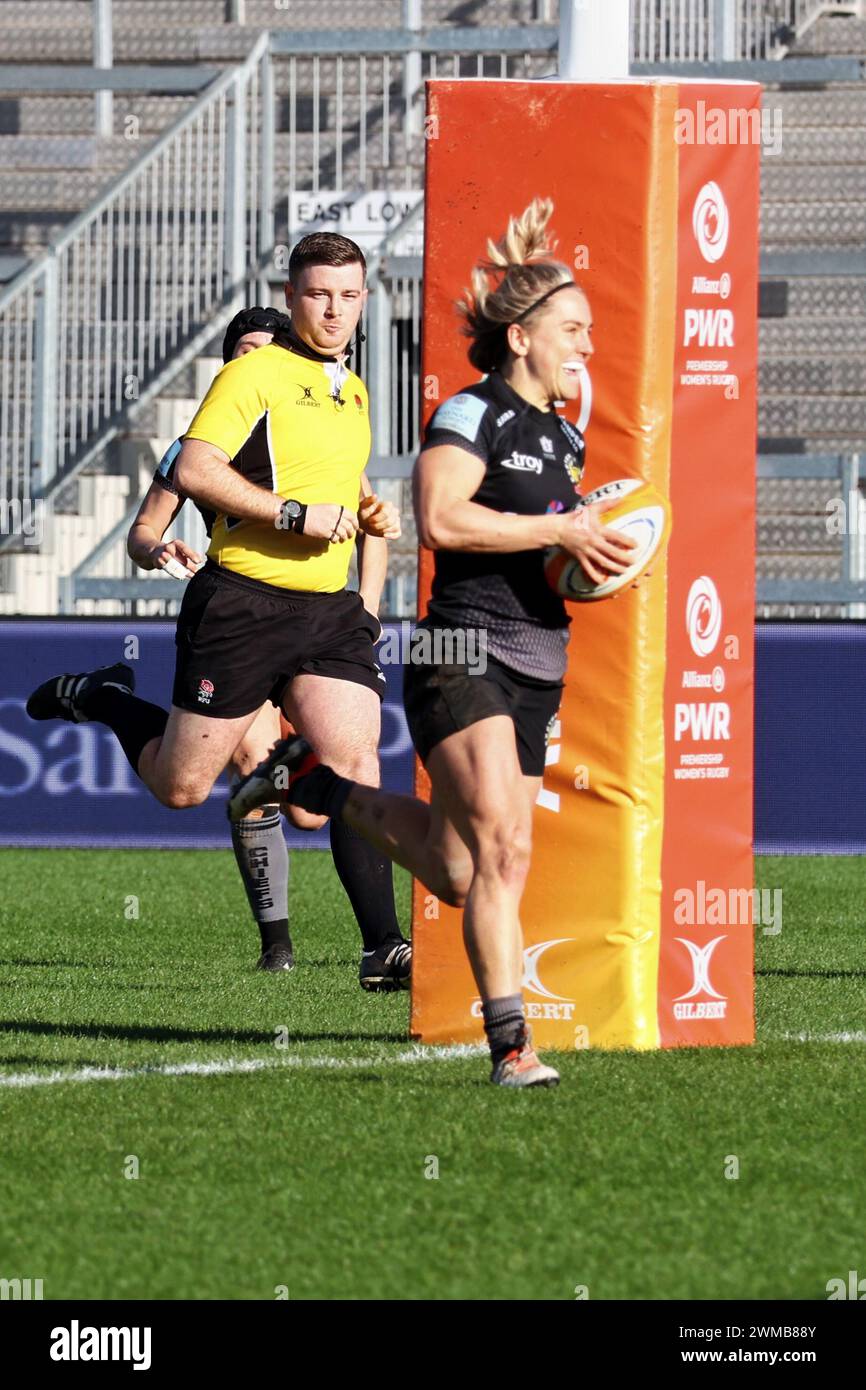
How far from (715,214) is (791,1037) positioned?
2212 mm

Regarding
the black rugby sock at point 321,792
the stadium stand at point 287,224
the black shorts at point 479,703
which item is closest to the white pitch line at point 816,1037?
the black shorts at point 479,703

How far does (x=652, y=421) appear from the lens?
5.95 meters

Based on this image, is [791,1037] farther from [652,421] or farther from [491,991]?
[652,421]

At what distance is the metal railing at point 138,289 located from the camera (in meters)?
17.2

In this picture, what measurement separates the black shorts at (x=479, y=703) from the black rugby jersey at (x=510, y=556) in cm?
4

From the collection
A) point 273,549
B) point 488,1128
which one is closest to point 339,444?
point 273,549

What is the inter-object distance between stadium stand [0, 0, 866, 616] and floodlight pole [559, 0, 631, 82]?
932cm

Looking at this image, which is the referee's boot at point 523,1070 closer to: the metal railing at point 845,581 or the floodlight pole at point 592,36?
the floodlight pole at point 592,36

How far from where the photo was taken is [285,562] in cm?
704

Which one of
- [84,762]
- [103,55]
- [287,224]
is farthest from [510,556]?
[103,55]

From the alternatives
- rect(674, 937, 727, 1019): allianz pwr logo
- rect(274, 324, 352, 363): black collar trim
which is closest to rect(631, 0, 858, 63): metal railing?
rect(274, 324, 352, 363): black collar trim

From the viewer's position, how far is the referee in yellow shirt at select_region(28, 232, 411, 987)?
6922mm

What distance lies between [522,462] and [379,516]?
5.42ft

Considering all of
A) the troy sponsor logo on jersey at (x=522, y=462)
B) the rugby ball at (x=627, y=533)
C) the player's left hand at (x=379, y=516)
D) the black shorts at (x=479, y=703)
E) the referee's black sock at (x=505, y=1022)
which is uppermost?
the player's left hand at (x=379, y=516)
